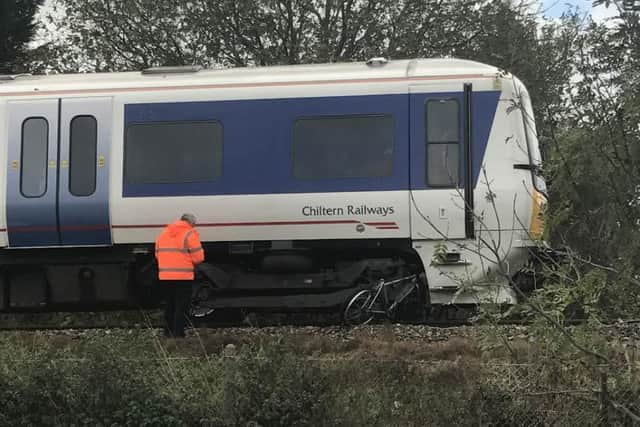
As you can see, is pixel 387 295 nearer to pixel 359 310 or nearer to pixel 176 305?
pixel 359 310

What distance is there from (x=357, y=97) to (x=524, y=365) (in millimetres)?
4345

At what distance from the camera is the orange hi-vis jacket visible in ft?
26.2

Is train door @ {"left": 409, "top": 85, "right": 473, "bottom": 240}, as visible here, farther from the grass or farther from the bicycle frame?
the grass

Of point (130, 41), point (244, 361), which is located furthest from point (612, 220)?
point (130, 41)

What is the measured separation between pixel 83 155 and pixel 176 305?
2.17m

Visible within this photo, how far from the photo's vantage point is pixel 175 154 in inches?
344

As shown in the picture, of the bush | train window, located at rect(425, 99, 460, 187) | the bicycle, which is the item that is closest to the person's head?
the bicycle

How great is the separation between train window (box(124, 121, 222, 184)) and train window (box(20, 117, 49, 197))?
0.98m

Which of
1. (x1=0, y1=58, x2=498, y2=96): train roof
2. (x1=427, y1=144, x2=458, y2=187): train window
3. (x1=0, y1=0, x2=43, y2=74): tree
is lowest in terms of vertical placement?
(x1=427, y1=144, x2=458, y2=187): train window

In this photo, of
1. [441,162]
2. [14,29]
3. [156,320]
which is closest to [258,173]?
[441,162]

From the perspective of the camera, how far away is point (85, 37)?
1784 centimetres

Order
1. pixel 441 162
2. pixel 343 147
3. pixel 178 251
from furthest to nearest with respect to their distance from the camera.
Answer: pixel 343 147 < pixel 441 162 < pixel 178 251

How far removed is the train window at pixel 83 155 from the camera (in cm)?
874

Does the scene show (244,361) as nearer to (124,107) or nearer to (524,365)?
(524,365)
